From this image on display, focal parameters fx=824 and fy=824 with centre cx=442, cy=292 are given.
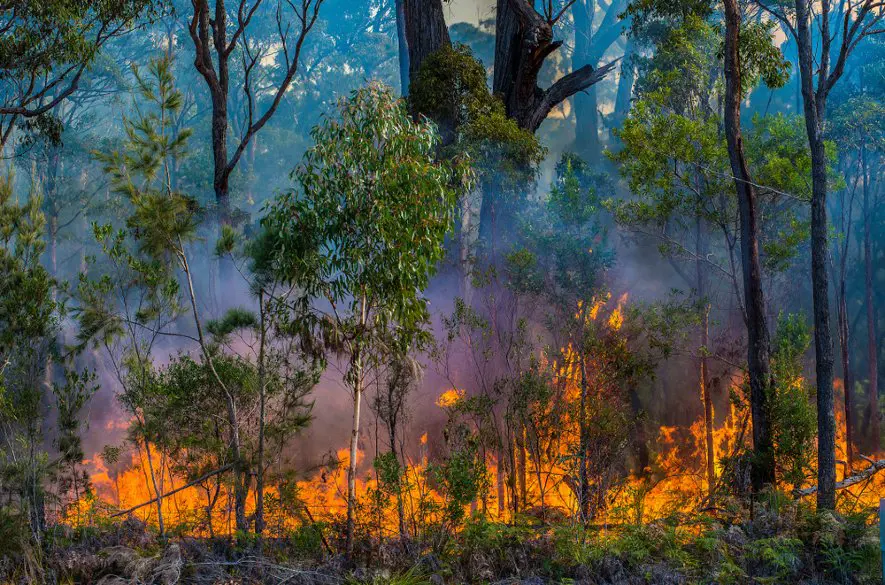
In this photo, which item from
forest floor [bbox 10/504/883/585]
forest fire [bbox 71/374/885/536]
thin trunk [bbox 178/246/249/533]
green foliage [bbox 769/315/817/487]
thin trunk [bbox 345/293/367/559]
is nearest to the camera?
forest floor [bbox 10/504/883/585]

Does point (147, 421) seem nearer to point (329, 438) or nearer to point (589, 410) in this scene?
point (589, 410)

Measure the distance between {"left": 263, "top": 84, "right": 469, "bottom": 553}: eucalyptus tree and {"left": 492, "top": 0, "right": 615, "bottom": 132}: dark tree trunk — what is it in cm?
746

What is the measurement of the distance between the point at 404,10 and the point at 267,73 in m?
19.3

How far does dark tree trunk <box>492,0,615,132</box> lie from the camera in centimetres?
1508

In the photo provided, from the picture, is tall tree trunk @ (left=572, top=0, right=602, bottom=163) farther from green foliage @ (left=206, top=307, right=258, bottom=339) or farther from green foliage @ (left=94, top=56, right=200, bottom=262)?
green foliage @ (left=94, top=56, right=200, bottom=262)

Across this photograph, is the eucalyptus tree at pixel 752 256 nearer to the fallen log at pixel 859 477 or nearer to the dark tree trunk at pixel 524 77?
the fallen log at pixel 859 477

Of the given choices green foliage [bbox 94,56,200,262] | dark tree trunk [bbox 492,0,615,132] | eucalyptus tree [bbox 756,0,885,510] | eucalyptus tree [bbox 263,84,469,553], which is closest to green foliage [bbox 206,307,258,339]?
green foliage [bbox 94,56,200,262]

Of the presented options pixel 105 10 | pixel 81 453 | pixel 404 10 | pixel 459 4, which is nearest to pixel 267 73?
pixel 459 4

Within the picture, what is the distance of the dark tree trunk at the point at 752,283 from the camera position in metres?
10.4

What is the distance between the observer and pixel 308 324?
26.5ft

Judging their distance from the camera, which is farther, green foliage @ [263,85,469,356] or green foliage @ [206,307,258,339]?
green foliage @ [206,307,258,339]

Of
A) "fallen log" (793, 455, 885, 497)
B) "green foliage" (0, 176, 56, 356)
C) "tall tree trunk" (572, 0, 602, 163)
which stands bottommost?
"fallen log" (793, 455, 885, 497)

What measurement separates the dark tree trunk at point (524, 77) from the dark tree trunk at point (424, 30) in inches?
46.4

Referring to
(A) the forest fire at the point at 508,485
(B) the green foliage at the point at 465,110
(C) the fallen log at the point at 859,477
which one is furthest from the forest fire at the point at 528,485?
(B) the green foliage at the point at 465,110
